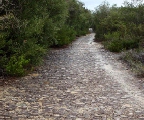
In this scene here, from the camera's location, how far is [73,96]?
786cm

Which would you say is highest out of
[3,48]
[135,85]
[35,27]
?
[35,27]

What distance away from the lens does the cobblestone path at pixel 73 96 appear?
6.21 meters

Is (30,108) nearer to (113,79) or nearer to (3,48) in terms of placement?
(3,48)

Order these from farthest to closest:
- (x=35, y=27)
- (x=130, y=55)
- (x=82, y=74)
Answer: (x=130, y=55) → (x=82, y=74) → (x=35, y=27)

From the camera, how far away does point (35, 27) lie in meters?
9.84

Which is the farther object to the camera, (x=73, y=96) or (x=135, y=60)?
(x=135, y=60)

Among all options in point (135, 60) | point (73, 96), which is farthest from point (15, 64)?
point (135, 60)

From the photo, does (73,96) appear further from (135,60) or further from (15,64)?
(135,60)

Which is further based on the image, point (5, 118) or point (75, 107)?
point (75, 107)

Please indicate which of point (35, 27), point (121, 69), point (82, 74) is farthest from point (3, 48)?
point (121, 69)

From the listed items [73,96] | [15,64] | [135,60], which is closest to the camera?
[73,96]

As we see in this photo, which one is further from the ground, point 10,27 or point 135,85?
point 10,27

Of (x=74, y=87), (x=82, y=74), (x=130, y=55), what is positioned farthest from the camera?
(x=130, y=55)

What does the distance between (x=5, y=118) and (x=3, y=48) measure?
401 cm
